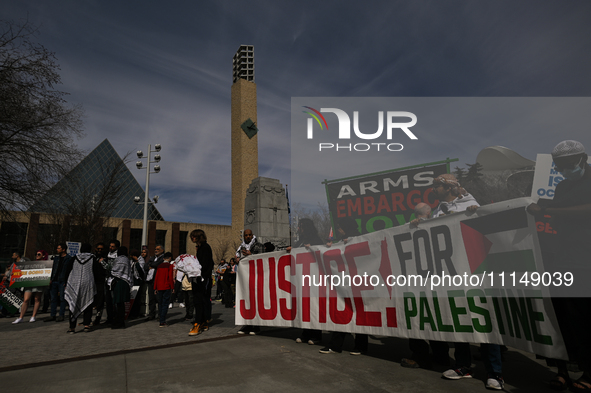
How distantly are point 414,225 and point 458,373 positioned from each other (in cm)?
166

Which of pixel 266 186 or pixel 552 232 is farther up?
pixel 266 186

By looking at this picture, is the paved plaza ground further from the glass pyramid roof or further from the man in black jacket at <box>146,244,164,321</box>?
the glass pyramid roof

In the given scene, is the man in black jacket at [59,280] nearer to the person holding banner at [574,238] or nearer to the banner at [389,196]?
the banner at [389,196]

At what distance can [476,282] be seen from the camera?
373 centimetres

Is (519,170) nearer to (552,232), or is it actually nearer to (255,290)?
(552,232)

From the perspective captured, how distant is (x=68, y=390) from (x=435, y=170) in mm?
5790

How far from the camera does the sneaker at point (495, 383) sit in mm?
3331

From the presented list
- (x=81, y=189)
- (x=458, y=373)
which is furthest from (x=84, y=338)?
(x=81, y=189)

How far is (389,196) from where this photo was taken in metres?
6.11

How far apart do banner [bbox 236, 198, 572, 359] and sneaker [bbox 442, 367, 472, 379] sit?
313mm

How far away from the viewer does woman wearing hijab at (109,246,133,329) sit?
24.3 feet

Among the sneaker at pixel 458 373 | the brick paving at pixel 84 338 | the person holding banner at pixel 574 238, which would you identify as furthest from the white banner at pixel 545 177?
the brick paving at pixel 84 338

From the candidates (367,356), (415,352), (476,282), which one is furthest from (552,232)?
(367,356)

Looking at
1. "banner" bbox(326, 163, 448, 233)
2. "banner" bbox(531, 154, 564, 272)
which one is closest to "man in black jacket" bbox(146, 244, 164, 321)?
"banner" bbox(326, 163, 448, 233)
